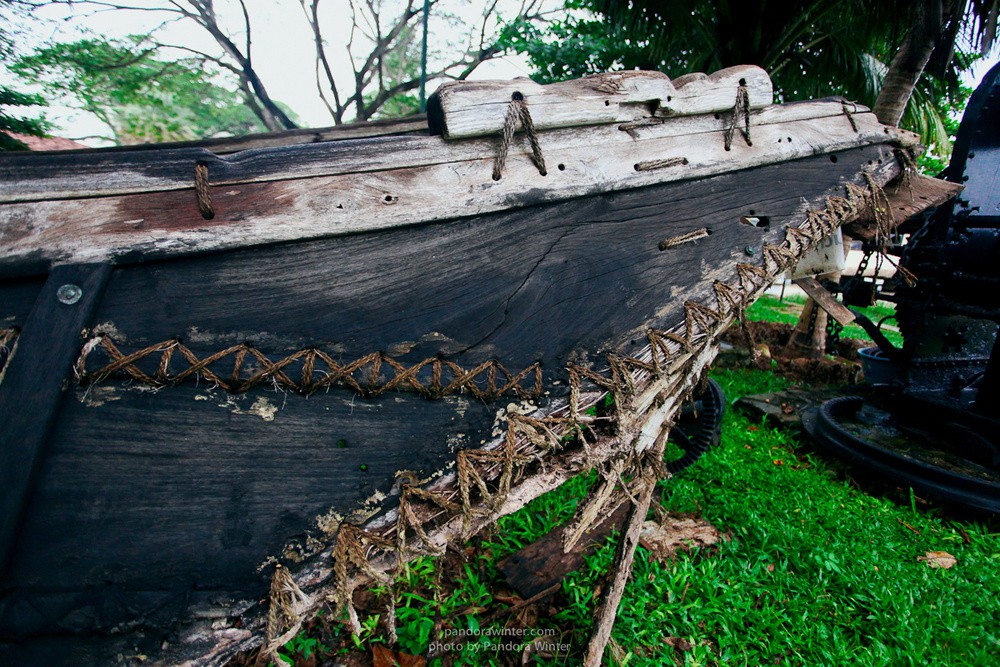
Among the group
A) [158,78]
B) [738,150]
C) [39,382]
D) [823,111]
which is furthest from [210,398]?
[158,78]

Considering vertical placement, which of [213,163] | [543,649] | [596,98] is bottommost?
[543,649]

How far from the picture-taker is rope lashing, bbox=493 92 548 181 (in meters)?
1.27

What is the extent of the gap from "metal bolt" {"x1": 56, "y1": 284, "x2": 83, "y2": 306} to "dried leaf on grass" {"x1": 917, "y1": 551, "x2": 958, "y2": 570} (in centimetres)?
363

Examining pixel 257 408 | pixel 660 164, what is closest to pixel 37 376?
pixel 257 408

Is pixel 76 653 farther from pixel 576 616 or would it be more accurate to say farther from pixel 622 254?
pixel 576 616

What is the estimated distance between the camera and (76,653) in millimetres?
1009

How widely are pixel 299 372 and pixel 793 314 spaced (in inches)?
505

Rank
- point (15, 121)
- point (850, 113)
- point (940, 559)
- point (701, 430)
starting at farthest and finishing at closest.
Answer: point (15, 121) < point (701, 430) < point (940, 559) < point (850, 113)

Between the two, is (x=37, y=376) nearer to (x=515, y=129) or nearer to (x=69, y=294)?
(x=69, y=294)

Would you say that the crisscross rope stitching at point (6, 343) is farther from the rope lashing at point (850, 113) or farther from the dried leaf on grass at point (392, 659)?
the rope lashing at point (850, 113)

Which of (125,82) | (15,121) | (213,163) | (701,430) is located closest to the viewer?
(213,163)

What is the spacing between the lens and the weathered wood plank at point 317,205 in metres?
1.04

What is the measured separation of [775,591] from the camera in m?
2.34

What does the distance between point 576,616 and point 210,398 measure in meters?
1.78
